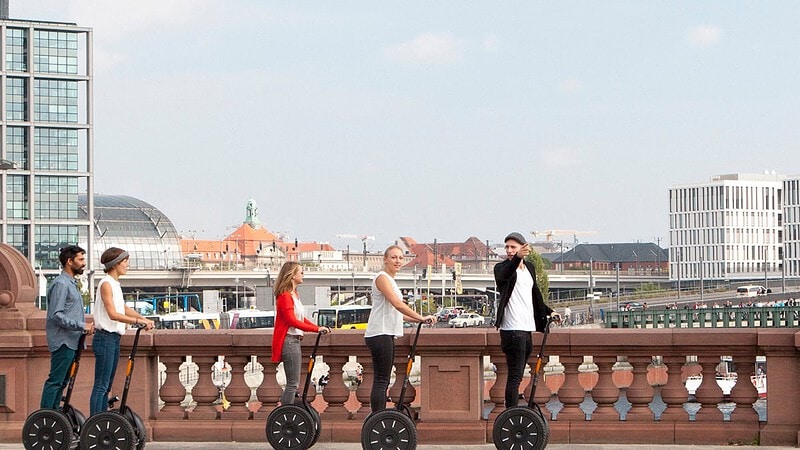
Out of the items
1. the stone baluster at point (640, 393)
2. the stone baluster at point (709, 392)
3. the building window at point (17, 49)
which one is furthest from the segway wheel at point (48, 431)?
the building window at point (17, 49)

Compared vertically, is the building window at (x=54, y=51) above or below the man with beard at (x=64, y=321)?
above

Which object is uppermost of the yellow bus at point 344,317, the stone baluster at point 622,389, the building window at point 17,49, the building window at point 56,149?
the building window at point 17,49

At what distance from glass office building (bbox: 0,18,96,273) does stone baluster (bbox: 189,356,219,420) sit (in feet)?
310

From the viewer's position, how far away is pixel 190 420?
38.5 ft

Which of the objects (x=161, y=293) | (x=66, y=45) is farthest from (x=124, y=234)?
(x=66, y=45)

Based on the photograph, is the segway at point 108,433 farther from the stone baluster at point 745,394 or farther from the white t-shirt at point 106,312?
the stone baluster at point 745,394

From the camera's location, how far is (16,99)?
344 ft

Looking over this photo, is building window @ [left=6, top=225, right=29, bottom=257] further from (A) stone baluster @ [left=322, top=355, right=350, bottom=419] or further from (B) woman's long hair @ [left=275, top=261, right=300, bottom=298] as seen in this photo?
(B) woman's long hair @ [left=275, top=261, right=300, bottom=298]

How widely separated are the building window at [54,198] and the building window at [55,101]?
477 cm

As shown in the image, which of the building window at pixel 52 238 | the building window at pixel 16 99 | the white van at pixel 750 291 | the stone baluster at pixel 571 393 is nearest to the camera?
the stone baluster at pixel 571 393

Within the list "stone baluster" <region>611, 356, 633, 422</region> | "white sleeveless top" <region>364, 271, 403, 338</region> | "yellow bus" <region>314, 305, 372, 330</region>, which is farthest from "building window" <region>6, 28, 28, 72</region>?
"white sleeveless top" <region>364, 271, 403, 338</region>

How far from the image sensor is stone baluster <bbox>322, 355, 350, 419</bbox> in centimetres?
1143

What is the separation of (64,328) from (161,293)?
150827 millimetres

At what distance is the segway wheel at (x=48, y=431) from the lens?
1027 centimetres
